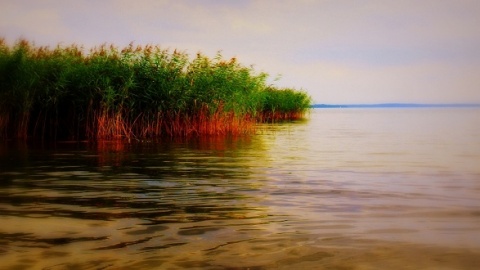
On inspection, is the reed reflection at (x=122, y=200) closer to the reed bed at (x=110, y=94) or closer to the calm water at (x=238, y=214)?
the calm water at (x=238, y=214)

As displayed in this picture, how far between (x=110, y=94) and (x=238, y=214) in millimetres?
12432

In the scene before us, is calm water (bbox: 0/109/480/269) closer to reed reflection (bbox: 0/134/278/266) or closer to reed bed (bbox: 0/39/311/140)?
reed reflection (bbox: 0/134/278/266)

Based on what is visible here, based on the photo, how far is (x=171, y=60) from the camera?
18.6 meters

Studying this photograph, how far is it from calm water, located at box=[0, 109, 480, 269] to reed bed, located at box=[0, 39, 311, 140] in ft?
20.4

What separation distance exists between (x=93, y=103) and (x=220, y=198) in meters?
11.8

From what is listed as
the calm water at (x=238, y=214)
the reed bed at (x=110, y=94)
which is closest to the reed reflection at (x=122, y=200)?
the calm water at (x=238, y=214)

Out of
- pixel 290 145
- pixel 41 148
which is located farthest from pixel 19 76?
pixel 290 145

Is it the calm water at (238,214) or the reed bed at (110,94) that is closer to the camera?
the calm water at (238,214)

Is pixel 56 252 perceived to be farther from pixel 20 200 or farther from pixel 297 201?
pixel 297 201

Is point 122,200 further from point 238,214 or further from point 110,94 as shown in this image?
point 110,94

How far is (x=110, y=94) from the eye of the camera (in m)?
16.9

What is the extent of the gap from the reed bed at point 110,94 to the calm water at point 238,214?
621 centimetres

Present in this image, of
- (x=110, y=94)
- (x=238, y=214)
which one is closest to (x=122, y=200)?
(x=238, y=214)

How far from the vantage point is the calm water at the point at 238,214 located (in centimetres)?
388
